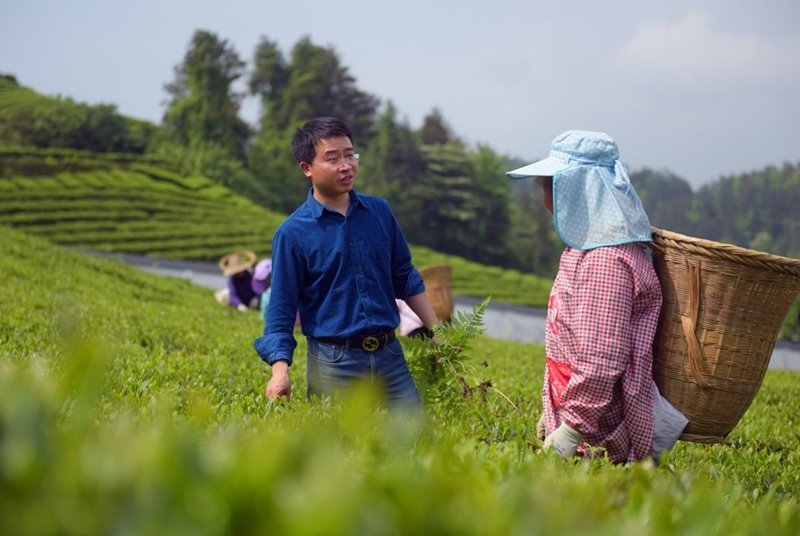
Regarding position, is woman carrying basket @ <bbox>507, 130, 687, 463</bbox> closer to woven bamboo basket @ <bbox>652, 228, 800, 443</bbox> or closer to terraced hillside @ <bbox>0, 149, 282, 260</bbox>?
woven bamboo basket @ <bbox>652, 228, 800, 443</bbox>

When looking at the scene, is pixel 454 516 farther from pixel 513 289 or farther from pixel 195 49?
pixel 195 49

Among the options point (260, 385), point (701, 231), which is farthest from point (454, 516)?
point (701, 231)

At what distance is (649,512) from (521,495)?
536 mm

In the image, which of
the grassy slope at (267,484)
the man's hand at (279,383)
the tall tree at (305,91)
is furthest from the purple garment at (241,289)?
the tall tree at (305,91)

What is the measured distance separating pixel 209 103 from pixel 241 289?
149 feet

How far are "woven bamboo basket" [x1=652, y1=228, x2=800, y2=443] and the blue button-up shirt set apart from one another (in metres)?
1.32

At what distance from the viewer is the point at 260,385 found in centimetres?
555

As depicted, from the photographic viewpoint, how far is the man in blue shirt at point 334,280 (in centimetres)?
413

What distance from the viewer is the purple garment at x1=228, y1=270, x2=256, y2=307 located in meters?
14.0

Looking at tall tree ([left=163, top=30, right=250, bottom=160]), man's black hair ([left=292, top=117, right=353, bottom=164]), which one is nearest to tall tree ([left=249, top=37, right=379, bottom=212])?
tall tree ([left=163, top=30, right=250, bottom=160])

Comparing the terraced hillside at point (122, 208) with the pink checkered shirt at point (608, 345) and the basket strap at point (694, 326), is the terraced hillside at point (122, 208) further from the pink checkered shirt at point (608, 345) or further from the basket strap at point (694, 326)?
the basket strap at point (694, 326)

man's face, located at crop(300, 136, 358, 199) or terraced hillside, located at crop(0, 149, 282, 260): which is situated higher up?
man's face, located at crop(300, 136, 358, 199)

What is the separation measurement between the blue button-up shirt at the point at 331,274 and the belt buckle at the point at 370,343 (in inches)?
1.9

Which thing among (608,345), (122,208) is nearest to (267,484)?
(608,345)
